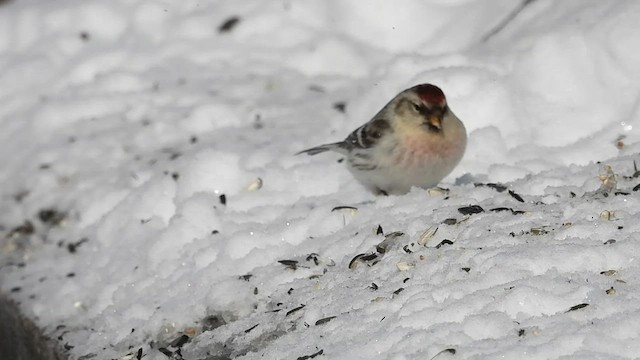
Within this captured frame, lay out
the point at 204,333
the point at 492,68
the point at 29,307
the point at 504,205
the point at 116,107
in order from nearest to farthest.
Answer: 1. the point at 204,333
2. the point at 504,205
3. the point at 29,307
4. the point at 492,68
5. the point at 116,107

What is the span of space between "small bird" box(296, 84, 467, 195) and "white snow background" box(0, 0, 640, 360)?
13cm

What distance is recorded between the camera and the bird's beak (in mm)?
4523

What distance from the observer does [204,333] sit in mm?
3588

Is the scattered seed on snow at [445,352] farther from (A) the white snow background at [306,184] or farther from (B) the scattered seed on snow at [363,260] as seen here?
(B) the scattered seed on snow at [363,260]

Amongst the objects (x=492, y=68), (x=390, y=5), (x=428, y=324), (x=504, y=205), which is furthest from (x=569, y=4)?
(x=428, y=324)

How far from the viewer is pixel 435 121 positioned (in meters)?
4.53

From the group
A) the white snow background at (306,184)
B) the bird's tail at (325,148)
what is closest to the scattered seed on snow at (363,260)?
the white snow background at (306,184)

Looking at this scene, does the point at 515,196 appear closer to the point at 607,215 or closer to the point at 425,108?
the point at 607,215

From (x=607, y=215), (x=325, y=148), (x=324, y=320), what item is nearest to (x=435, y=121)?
(x=325, y=148)

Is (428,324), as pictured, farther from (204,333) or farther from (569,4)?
(569,4)

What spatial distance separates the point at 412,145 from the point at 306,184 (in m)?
0.57

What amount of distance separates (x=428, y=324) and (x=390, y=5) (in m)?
3.58

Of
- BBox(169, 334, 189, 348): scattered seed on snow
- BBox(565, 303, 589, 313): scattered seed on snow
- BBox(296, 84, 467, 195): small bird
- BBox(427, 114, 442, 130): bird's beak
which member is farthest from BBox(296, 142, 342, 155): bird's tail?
BBox(565, 303, 589, 313): scattered seed on snow

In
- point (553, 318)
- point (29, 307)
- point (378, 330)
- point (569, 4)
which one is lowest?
point (29, 307)
